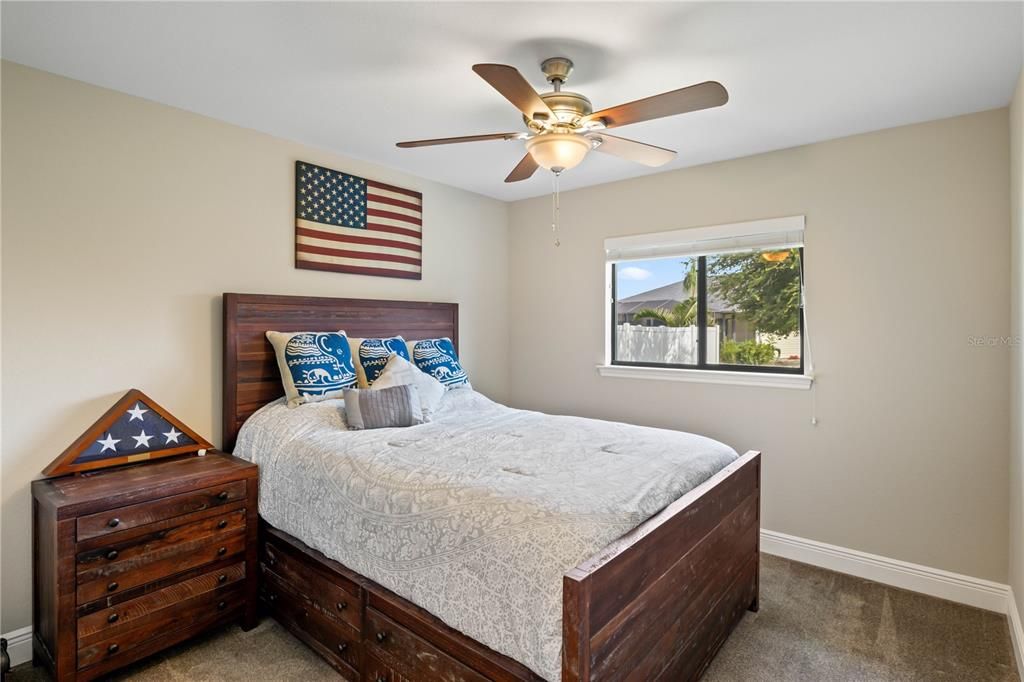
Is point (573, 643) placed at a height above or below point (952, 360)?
below

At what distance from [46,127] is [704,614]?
3.41m

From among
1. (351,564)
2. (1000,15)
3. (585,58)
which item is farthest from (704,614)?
(1000,15)

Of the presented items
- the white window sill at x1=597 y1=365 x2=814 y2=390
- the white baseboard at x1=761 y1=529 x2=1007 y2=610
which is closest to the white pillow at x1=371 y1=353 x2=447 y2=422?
the white window sill at x1=597 y1=365 x2=814 y2=390

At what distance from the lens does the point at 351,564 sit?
205 centimetres

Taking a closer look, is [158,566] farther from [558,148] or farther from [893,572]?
[893,572]

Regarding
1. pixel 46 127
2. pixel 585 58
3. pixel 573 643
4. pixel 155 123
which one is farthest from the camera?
pixel 155 123

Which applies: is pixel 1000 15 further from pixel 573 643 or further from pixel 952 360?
pixel 573 643

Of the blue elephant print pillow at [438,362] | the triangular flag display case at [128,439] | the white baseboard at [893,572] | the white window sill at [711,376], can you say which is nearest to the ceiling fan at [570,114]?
the blue elephant print pillow at [438,362]

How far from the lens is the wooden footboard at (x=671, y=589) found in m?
1.41

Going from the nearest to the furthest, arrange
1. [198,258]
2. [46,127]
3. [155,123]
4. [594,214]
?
[46,127] < [155,123] < [198,258] < [594,214]

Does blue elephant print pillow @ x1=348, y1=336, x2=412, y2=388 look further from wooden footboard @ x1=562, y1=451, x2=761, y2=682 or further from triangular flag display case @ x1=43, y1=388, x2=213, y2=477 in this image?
wooden footboard @ x1=562, y1=451, x2=761, y2=682

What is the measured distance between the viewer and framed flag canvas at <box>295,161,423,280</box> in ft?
10.6

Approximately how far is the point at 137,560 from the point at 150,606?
21cm

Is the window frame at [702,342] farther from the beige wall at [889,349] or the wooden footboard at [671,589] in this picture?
the wooden footboard at [671,589]
